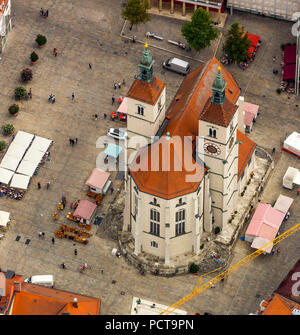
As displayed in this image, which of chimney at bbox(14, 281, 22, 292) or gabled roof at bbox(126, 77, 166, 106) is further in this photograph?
gabled roof at bbox(126, 77, 166, 106)

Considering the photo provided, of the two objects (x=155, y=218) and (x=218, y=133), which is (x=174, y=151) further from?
(x=155, y=218)

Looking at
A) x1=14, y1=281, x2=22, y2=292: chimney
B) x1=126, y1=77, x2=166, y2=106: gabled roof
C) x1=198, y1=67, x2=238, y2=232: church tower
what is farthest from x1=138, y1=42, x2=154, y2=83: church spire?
x1=14, y1=281, x2=22, y2=292: chimney

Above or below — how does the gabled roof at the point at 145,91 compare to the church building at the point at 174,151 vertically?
above

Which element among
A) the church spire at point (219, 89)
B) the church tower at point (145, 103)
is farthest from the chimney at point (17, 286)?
the church spire at point (219, 89)

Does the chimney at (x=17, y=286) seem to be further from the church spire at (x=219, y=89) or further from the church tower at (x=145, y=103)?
Answer: the church spire at (x=219, y=89)

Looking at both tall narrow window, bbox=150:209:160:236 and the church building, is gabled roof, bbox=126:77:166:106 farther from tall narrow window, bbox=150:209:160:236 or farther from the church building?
tall narrow window, bbox=150:209:160:236

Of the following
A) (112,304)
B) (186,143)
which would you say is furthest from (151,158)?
(112,304)
